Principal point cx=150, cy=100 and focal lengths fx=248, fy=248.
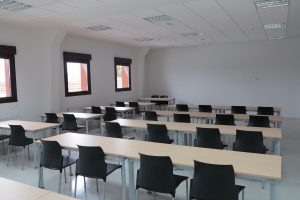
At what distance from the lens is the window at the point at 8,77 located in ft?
20.0

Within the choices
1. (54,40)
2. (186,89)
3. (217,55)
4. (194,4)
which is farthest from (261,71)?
(54,40)

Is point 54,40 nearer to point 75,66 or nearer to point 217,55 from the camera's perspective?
point 75,66

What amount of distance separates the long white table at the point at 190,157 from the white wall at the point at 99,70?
4.64 m

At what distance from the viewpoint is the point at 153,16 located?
5.63 m

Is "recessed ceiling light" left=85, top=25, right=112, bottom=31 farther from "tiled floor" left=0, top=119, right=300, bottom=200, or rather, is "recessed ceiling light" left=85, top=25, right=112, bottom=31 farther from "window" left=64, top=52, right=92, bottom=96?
"tiled floor" left=0, top=119, right=300, bottom=200

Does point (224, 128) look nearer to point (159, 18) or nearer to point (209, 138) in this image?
point (209, 138)

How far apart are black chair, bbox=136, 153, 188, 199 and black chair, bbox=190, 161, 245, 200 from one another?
238 millimetres

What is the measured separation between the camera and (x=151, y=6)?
15.9 feet

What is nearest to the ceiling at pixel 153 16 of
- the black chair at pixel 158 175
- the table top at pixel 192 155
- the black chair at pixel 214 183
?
the table top at pixel 192 155

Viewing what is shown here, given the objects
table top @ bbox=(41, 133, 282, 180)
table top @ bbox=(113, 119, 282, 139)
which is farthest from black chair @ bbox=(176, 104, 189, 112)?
table top @ bbox=(41, 133, 282, 180)

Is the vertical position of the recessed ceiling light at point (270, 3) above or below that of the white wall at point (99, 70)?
above

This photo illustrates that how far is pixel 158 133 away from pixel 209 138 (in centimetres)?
87

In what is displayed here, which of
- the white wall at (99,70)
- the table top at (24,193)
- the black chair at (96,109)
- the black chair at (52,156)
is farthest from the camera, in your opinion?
the white wall at (99,70)

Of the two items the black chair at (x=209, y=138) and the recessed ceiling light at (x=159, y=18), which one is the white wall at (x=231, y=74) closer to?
the recessed ceiling light at (x=159, y=18)
